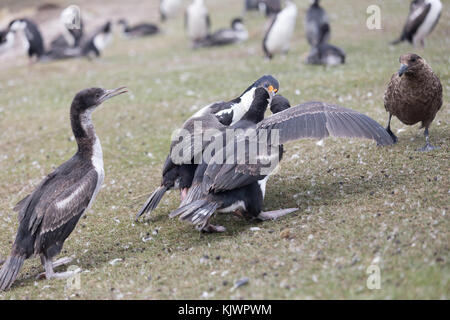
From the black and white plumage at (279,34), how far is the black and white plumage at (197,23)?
502cm

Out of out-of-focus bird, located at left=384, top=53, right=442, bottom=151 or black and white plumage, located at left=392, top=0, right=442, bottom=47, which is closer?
out-of-focus bird, located at left=384, top=53, right=442, bottom=151

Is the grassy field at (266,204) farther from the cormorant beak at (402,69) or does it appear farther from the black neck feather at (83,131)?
the black neck feather at (83,131)

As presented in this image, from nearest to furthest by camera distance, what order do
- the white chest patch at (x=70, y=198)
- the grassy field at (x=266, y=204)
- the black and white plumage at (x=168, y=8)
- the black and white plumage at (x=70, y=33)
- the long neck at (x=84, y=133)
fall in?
the grassy field at (x=266, y=204) < the white chest patch at (x=70, y=198) < the long neck at (x=84, y=133) < the black and white plumage at (x=70, y=33) < the black and white plumage at (x=168, y=8)

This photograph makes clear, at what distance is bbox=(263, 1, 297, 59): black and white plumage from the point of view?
58.7 feet

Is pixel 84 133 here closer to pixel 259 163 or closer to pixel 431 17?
pixel 259 163

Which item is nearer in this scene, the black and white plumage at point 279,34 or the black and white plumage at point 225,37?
the black and white plumage at point 279,34

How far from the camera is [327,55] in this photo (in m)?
15.7

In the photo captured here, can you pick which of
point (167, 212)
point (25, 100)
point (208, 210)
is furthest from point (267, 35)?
point (208, 210)

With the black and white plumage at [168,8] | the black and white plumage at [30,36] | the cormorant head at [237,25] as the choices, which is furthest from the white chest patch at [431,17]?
the black and white plumage at [168,8]

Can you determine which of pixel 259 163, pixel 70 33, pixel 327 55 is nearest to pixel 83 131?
pixel 259 163

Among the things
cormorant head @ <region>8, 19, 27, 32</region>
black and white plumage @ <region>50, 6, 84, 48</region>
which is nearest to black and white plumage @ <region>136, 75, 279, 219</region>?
black and white plumage @ <region>50, 6, 84, 48</region>

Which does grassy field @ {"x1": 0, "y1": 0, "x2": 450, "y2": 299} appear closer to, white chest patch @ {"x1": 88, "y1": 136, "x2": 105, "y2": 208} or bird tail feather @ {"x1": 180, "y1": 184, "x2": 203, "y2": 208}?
bird tail feather @ {"x1": 180, "y1": 184, "x2": 203, "y2": 208}

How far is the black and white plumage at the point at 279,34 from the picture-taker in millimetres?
17891

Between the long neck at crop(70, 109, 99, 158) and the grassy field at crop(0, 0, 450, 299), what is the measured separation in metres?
1.40
